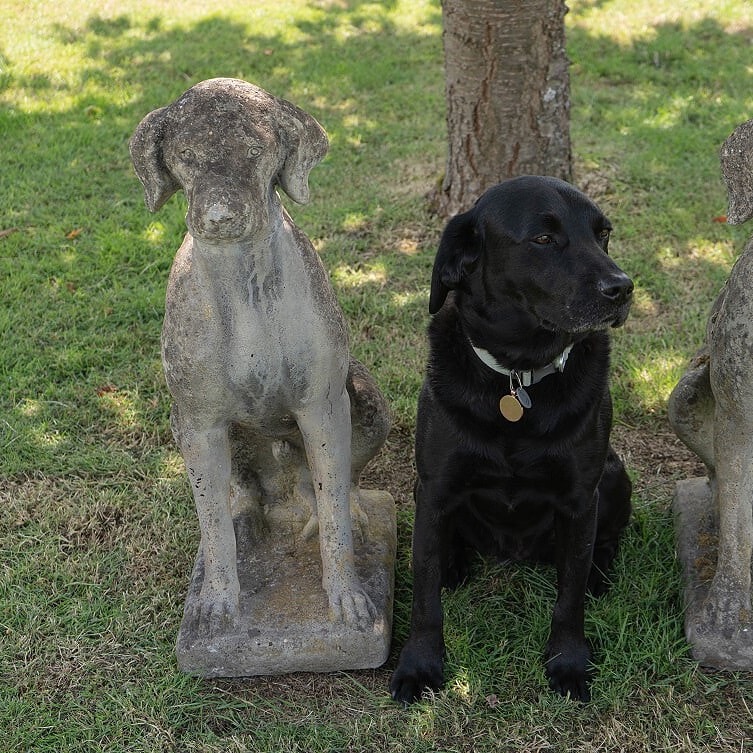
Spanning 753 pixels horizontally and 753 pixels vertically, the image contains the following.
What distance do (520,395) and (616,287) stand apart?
1.68 ft

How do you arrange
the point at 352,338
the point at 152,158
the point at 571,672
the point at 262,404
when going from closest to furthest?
the point at 152,158
the point at 262,404
the point at 571,672
the point at 352,338

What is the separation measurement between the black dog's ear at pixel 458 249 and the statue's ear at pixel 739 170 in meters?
0.77

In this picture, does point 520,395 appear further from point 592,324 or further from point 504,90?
point 504,90

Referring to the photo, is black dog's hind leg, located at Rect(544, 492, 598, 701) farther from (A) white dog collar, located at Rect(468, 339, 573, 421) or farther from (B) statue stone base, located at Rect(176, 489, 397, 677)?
(B) statue stone base, located at Rect(176, 489, 397, 677)

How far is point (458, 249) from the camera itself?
10.5ft

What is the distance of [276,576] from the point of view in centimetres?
374

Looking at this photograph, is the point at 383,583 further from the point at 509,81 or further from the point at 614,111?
the point at 614,111

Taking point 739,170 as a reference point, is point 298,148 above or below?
above

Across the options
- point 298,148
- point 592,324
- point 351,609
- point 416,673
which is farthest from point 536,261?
point 416,673

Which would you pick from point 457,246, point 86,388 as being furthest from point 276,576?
point 86,388

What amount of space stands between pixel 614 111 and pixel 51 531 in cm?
567

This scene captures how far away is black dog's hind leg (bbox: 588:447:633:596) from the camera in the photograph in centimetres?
376

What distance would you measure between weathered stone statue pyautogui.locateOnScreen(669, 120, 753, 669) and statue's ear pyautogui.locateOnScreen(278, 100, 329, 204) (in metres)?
1.23

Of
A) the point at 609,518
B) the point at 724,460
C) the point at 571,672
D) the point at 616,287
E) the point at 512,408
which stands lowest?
the point at 571,672
